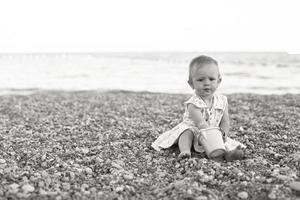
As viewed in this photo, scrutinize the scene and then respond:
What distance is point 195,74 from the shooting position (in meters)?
4.20

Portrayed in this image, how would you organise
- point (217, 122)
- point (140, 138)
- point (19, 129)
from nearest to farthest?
1. point (217, 122)
2. point (140, 138)
3. point (19, 129)

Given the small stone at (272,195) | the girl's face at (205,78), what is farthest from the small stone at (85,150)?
the small stone at (272,195)

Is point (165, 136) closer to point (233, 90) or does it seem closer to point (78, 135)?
point (78, 135)

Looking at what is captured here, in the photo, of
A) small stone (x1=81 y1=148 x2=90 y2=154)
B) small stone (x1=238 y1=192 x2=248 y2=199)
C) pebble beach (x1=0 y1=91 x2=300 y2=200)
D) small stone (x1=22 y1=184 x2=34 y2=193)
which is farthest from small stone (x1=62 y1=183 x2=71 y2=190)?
small stone (x1=238 y1=192 x2=248 y2=199)

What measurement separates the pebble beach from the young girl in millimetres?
141

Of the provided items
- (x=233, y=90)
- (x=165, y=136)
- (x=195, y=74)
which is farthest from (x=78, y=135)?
(x=233, y=90)

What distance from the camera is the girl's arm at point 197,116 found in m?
4.19

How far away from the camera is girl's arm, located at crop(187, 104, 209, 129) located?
419 centimetres

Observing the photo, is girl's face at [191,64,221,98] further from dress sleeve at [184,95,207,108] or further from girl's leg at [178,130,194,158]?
girl's leg at [178,130,194,158]

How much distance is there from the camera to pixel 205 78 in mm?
4191

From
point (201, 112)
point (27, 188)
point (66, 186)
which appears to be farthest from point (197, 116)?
point (27, 188)

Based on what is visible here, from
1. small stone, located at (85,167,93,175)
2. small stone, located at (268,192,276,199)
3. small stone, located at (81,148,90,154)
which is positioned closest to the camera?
small stone, located at (268,192,276,199)

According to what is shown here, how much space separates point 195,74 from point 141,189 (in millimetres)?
1516

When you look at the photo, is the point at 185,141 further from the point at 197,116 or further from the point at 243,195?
the point at 243,195
